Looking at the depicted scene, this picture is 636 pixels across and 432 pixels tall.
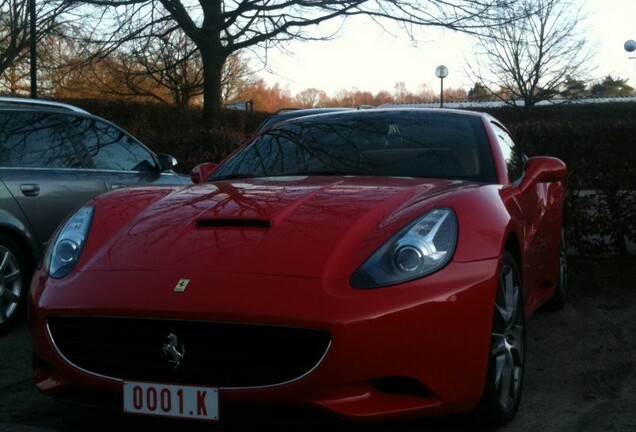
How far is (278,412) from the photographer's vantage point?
10.4 ft

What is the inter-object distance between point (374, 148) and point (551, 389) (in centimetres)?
148

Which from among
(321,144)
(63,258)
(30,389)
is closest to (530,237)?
(321,144)

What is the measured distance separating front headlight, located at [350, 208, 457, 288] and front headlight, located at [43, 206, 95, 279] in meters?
1.24

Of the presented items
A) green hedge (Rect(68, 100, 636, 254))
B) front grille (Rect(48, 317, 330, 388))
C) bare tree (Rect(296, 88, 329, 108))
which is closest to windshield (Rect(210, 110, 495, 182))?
front grille (Rect(48, 317, 330, 388))

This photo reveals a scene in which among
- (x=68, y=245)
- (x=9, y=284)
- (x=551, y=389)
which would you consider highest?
(x=68, y=245)

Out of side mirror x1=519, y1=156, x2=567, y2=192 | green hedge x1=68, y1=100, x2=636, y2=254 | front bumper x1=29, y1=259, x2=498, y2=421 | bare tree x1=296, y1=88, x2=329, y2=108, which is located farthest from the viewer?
bare tree x1=296, y1=88, x2=329, y2=108

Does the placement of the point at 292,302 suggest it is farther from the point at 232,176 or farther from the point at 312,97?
the point at 312,97

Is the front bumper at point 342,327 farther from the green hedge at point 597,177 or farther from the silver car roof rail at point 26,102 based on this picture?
the green hedge at point 597,177

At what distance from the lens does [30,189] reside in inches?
245

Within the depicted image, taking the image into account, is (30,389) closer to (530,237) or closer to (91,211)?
(91,211)

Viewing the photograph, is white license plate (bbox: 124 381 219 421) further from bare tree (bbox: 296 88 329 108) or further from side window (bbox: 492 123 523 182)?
bare tree (bbox: 296 88 329 108)

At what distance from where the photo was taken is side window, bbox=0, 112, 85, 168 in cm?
630

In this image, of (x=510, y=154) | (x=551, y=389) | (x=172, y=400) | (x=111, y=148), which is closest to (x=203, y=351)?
(x=172, y=400)

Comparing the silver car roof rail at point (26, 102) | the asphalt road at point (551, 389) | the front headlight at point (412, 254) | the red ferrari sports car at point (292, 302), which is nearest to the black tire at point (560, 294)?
the asphalt road at point (551, 389)
